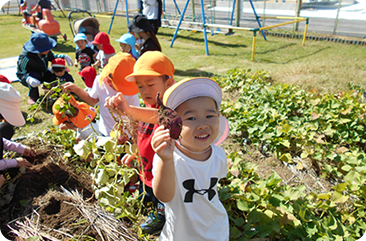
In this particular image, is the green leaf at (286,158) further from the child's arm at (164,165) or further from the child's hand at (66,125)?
the child's hand at (66,125)

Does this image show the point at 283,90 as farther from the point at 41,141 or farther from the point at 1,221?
the point at 1,221

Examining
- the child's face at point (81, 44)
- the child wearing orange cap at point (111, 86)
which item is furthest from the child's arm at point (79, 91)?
the child's face at point (81, 44)

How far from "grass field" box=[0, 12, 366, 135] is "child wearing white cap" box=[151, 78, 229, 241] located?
331 centimetres

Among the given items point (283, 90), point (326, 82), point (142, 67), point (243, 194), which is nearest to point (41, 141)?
point (142, 67)

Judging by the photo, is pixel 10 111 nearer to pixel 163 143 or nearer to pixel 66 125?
pixel 66 125

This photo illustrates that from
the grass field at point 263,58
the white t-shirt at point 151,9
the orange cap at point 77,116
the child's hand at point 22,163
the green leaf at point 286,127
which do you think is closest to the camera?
the child's hand at point 22,163

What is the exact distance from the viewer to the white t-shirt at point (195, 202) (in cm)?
140

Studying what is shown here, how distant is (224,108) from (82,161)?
2.12 metres

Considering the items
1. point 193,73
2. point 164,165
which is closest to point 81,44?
point 193,73

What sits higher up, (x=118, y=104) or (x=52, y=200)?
(x=118, y=104)

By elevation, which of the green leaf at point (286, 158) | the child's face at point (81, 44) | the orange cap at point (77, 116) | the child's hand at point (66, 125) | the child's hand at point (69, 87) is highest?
the child's hand at point (69, 87)

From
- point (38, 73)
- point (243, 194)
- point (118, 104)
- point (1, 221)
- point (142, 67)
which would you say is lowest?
point (1, 221)

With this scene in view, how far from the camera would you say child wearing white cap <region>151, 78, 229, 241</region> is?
134cm

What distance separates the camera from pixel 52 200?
2.25m
